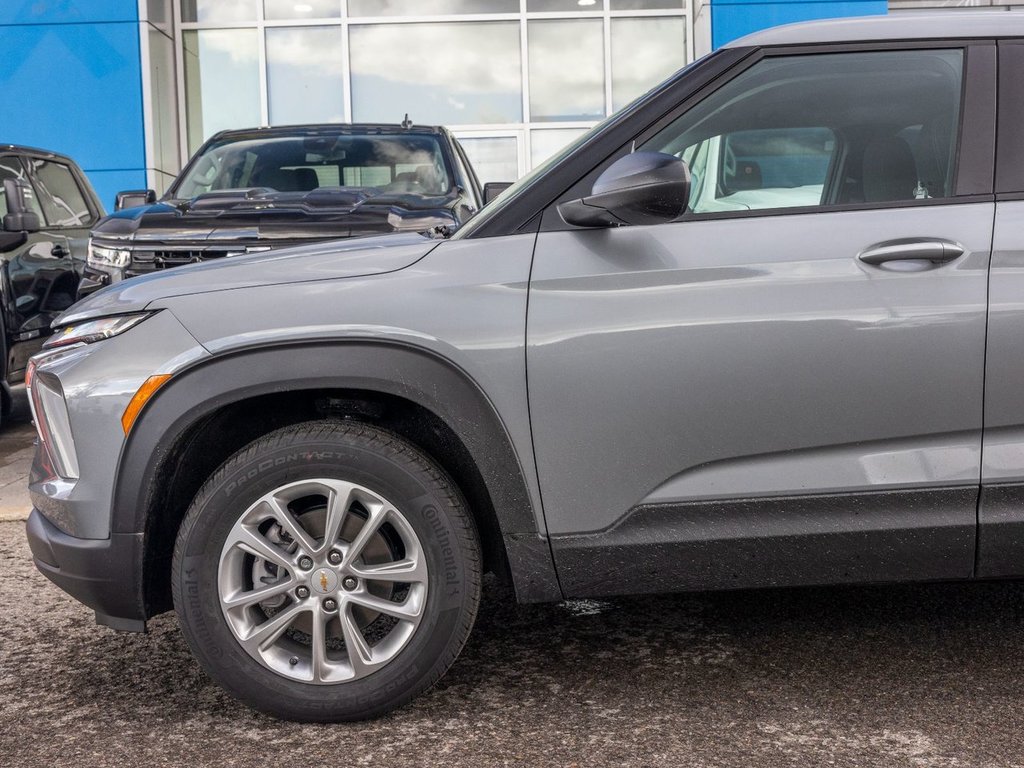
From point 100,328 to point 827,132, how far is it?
1.93 metres

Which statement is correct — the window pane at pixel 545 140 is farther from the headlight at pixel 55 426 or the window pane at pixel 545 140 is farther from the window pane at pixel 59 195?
the headlight at pixel 55 426

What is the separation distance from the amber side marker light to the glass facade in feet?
44.5

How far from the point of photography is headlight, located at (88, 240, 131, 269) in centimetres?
580

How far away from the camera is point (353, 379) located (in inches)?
114

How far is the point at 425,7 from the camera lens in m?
16.3

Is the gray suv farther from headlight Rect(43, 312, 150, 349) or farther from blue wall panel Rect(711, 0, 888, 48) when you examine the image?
blue wall panel Rect(711, 0, 888, 48)

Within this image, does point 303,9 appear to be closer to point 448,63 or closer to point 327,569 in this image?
point 448,63

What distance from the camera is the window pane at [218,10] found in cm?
1638

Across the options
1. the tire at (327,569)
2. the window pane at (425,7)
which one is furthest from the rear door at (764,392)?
the window pane at (425,7)

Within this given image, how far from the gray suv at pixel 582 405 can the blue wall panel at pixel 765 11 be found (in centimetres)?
1240

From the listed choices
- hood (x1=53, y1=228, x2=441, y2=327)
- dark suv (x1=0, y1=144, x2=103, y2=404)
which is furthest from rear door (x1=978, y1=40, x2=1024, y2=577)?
dark suv (x1=0, y1=144, x2=103, y2=404)

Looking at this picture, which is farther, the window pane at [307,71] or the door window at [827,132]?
the window pane at [307,71]

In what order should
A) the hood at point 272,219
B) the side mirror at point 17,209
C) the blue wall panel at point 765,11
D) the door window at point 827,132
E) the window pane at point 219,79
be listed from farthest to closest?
1. the window pane at point 219,79
2. the blue wall panel at point 765,11
3. the side mirror at point 17,209
4. the hood at point 272,219
5. the door window at point 827,132

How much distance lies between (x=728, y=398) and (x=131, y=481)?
1.44 m
